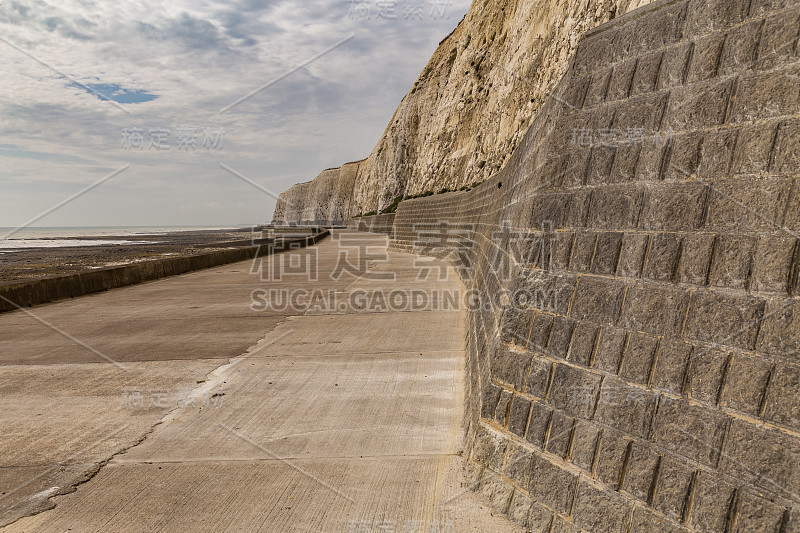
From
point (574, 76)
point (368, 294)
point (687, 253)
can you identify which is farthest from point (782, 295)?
point (368, 294)

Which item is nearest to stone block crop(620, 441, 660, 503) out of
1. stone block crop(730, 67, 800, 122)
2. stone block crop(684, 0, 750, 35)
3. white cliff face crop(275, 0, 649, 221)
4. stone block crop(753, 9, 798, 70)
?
stone block crop(730, 67, 800, 122)

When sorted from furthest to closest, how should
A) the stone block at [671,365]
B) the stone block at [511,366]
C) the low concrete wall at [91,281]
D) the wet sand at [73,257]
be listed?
the wet sand at [73,257] → the low concrete wall at [91,281] → the stone block at [511,366] → the stone block at [671,365]

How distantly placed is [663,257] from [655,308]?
26 centimetres

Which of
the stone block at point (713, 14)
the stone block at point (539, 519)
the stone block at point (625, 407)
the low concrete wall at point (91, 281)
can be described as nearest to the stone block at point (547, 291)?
the stone block at point (625, 407)

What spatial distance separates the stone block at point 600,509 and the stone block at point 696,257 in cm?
108

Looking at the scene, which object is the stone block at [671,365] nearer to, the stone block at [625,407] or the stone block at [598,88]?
→ the stone block at [625,407]

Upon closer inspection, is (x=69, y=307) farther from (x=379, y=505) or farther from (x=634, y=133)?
(x=634, y=133)

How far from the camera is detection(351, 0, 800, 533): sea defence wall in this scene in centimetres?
234

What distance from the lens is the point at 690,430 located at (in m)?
2.50

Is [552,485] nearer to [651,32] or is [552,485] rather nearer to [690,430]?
[690,430]

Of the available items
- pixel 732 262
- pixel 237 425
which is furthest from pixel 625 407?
pixel 237 425

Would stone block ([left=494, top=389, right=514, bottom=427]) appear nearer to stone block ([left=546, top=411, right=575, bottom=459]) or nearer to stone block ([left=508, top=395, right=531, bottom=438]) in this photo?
stone block ([left=508, top=395, right=531, bottom=438])

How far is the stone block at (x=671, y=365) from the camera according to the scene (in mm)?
2607

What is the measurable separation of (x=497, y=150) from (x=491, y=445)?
21077 mm
